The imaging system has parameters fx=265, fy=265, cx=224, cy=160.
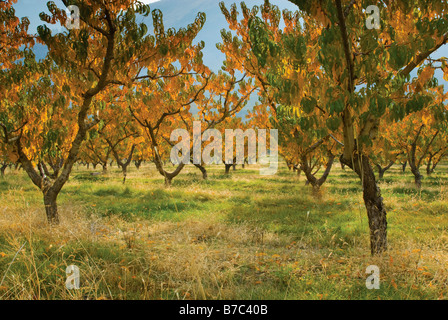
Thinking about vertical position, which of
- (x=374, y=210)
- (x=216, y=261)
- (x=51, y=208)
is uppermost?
(x=374, y=210)

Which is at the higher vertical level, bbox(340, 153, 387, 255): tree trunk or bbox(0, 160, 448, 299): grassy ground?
bbox(340, 153, 387, 255): tree trunk

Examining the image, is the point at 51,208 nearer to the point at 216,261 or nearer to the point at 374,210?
the point at 216,261

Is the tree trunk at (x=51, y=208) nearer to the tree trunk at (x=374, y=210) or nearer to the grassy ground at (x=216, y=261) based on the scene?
the grassy ground at (x=216, y=261)

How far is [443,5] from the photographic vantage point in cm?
329

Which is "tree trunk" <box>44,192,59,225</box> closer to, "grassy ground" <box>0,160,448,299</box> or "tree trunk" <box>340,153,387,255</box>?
"grassy ground" <box>0,160,448,299</box>

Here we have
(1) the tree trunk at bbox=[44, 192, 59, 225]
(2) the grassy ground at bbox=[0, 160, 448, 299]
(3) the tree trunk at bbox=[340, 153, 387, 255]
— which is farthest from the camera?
(1) the tree trunk at bbox=[44, 192, 59, 225]

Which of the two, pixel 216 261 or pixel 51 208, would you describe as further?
pixel 51 208

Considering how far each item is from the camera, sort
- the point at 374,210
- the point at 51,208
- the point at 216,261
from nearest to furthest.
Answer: the point at 216,261 < the point at 374,210 < the point at 51,208

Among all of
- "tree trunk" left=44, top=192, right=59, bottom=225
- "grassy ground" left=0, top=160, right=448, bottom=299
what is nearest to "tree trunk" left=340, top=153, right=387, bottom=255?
"grassy ground" left=0, top=160, right=448, bottom=299

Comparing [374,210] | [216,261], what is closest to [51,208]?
[216,261]

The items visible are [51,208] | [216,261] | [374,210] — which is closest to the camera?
[216,261]

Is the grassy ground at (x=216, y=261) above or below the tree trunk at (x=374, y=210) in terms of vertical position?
below

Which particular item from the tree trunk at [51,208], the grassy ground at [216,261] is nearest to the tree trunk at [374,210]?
the grassy ground at [216,261]

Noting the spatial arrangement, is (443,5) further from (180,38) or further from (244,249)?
(244,249)
